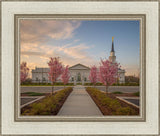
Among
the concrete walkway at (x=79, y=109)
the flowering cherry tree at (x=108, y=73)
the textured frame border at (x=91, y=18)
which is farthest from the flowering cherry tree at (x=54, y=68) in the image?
the textured frame border at (x=91, y=18)

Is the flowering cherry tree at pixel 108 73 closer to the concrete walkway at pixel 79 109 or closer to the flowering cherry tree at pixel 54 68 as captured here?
the concrete walkway at pixel 79 109

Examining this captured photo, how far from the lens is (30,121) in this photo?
4.14 metres

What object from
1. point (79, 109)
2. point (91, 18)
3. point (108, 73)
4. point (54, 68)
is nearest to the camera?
point (91, 18)

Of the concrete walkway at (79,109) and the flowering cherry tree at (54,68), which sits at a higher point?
the flowering cherry tree at (54,68)

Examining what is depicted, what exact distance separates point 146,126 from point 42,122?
4.51 meters

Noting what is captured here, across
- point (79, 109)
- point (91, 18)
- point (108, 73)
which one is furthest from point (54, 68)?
point (91, 18)

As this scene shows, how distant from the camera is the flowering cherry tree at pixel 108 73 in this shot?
26.0 ft

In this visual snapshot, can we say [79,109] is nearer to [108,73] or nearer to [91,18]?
[108,73]

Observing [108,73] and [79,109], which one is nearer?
[79,109]

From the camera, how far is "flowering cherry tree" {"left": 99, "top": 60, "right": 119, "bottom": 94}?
794 cm

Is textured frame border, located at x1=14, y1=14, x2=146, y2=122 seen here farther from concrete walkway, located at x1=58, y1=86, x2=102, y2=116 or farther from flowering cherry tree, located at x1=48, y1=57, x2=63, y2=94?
flowering cherry tree, located at x1=48, y1=57, x2=63, y2=94

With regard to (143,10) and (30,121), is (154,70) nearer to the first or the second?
(143,10)

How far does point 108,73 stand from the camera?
315 inches

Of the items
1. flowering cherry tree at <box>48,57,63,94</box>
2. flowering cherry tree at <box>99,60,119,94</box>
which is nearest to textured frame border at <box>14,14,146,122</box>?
flowering cherry tree at <box>99,60,119,94</box>
